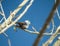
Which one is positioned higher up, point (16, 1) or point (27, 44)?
point (16, 1)

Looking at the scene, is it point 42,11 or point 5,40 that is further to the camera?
point 42,11

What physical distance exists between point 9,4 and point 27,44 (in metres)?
0.49

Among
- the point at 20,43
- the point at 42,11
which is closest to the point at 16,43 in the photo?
the point at 20,43

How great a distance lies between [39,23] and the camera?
6.22 feet

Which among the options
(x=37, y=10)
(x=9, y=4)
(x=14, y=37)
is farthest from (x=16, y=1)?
(x=14, y=37)

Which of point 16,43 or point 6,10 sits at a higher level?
point 6,10

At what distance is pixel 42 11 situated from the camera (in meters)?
1.91

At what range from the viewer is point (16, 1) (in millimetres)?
1783

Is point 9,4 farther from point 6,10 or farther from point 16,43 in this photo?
point 16,43

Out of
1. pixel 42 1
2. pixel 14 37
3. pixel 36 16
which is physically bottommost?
pixel 14 37

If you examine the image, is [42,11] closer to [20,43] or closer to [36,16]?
[36,16]

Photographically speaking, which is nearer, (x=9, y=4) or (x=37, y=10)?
(x=9, y=4)

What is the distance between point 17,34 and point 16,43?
0.33ft

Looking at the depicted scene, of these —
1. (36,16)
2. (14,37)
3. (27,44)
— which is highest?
(36,16)
